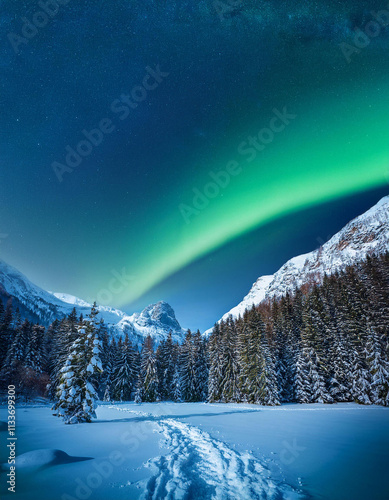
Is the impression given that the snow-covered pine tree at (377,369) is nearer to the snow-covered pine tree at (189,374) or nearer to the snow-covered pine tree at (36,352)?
the snow-covered pine tree at (189,374)

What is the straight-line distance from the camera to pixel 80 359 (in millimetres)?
17438

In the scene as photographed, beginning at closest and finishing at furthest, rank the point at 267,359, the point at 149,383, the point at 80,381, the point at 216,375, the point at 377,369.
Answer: the point at 80,381
the point at 377,369
the point at 267,359
the point at 216,375
the point at 149,383

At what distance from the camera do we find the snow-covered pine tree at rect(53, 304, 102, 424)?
15.8m

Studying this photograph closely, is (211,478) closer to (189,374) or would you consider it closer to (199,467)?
(199,467)

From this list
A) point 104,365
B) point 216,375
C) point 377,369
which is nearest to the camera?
point 377,369

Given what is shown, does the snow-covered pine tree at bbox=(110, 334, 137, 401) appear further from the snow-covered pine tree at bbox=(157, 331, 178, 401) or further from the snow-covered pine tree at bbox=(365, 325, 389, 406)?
the snow-covered pine tree at bbox=(365, 325, 389, 406)

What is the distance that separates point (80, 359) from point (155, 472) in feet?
44.5

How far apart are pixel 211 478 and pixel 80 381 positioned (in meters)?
14.4

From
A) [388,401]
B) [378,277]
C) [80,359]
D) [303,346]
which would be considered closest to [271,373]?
[303,346]

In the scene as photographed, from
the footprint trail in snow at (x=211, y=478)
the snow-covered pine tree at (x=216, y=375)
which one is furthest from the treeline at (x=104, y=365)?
the footprint trail in snow at (x=211, y=478)

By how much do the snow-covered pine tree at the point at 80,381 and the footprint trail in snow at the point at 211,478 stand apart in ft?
33.5

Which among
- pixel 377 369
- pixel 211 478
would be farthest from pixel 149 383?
pixel 211 478

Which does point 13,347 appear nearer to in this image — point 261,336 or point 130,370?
point 130,370

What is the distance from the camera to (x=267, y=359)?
33.0 m
